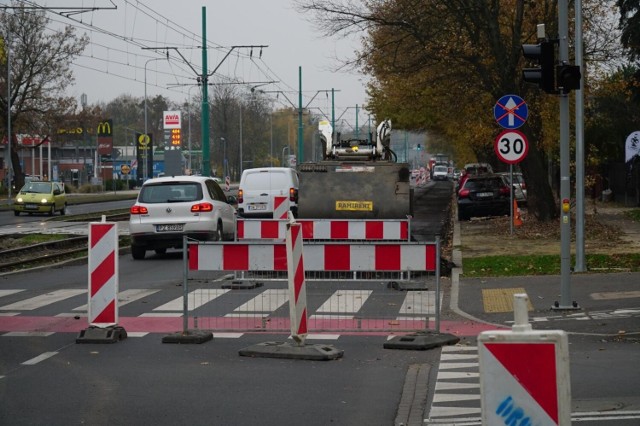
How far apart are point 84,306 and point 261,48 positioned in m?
33.0

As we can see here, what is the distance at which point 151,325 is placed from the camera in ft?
43.8

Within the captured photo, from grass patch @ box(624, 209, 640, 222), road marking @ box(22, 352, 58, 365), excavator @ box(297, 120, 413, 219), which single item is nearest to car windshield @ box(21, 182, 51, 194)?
grass patch @ box(624, 209, 640, 222)

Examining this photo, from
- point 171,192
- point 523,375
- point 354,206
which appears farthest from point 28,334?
point 171,192

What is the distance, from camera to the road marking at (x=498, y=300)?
1468 cm

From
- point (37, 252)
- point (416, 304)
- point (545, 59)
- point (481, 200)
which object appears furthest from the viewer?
point (481, 200)

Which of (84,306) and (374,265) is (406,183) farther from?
(374,265)

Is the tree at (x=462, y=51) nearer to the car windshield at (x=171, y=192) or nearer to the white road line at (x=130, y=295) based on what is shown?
the car windshield at (x=171, y=192)

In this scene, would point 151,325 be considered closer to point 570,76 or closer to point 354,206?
point 570,76

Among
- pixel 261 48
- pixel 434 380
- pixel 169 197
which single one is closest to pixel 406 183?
pixel 169 197

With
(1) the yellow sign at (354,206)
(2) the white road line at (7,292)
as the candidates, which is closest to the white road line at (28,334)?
(2) the white road line at (7,292)

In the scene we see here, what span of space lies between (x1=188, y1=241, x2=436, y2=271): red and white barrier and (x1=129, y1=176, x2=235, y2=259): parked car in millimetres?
11268

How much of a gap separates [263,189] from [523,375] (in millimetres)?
27564

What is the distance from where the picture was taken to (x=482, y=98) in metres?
34.7

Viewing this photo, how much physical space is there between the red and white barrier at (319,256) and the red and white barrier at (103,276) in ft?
2.66
